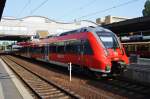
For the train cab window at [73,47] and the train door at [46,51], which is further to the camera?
the train door at [46,51]

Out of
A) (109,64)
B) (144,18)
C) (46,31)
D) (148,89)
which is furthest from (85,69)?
(46,31)

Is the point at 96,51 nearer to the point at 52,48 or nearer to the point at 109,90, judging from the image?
the point at 109,90

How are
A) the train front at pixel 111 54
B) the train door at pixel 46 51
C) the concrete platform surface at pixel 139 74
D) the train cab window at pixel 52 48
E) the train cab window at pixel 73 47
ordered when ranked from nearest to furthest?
the concrete platform surface at pixel 139 74 < the train front at pixel 111 54 < the train cab window at pixel 73 47 < the train cab window at pixel 52 48 < the train door at pixel 46 51

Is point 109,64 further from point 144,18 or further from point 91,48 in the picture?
point 144,18

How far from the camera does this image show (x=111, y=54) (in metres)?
18.1

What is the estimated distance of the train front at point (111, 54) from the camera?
698 inches

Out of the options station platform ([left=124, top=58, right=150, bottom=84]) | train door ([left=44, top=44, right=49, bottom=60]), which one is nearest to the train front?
station platform ([left=124, top=58, right=150, bottom=84])

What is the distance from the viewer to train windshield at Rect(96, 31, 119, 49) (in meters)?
18.6

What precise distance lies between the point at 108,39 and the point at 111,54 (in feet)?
3.92

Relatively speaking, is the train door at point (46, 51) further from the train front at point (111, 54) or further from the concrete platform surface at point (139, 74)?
the concrete platform surface at point (139, 74)

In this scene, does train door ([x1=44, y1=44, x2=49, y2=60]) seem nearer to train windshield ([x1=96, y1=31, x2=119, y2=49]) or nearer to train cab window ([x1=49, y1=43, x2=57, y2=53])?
train cab window ([x1=49, y1=43, x2=57, y2=53])

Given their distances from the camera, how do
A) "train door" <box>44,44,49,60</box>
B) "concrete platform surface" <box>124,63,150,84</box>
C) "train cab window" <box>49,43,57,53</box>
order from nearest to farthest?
"concrete platform surface" <box>124,63,150,84</box>, "train cab window" <box>49,43,57,53</box>, "train door" <box>44,44,49,60</box>

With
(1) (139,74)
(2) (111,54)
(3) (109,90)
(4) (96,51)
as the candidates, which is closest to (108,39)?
(2) (111,54)

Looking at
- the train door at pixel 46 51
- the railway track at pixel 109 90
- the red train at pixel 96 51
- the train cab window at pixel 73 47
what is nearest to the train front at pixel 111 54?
the red train at pixel 96 51
